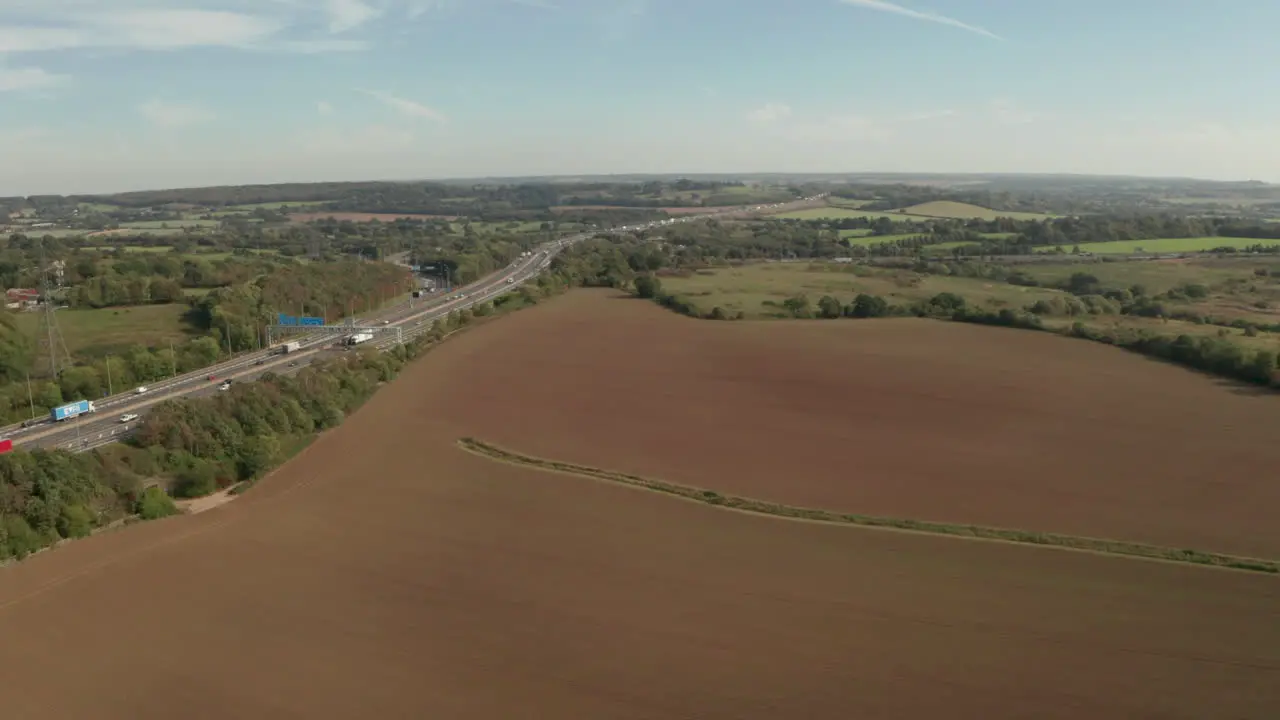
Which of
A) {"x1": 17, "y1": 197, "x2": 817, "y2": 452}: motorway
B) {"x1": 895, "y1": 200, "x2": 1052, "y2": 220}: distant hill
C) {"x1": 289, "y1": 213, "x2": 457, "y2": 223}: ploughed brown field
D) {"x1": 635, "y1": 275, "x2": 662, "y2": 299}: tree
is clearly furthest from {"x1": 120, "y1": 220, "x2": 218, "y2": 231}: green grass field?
{"x1": 895, "y1": 200, "x2": 1052, "y2": 220}: distant hill

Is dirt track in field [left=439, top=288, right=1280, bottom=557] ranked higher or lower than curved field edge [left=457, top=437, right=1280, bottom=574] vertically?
higher

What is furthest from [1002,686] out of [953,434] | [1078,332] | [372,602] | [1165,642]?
[1078,332]

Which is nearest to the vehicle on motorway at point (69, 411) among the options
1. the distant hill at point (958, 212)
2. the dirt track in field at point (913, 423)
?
the dirt track in field at point (913, 423)

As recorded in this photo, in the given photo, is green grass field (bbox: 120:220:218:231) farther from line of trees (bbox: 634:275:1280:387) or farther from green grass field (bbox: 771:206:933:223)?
line of trees (bbox: 634:275:1280:387)

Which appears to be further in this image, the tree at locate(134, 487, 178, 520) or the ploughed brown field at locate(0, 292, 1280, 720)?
the tree at locate(134, 487, 178, 520)

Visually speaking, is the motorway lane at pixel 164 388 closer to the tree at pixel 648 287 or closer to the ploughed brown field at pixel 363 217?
the tree at pixel 648 287

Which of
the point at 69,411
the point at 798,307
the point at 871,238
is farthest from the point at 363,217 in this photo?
the point at 69,411
